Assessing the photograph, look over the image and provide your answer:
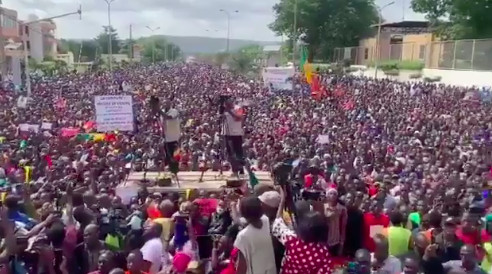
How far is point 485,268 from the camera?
574 cm

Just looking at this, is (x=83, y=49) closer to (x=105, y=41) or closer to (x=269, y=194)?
(x=105, y=41)

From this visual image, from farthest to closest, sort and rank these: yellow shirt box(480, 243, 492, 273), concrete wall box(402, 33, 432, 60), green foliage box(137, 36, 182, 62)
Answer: green foliage box(137, 36, 182, 62)
concrete wall box(402, 33, 432, 60)
yellow shirt box(480, 243, 492, 273)

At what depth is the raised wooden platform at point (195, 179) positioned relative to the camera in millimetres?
10078

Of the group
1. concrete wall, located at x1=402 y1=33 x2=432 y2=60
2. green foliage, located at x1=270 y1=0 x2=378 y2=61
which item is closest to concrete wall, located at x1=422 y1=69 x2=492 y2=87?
concrete wall, located at x1=402 y1=33 x2=432 y2=60

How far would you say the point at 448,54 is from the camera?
1262 inches

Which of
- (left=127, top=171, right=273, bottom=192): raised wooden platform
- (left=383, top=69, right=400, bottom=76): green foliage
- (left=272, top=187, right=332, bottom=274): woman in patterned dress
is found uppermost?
(left=272, top=187, right=332, bottom=274): woman in patterned dress

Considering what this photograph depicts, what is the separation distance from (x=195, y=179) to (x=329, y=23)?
46973 mm

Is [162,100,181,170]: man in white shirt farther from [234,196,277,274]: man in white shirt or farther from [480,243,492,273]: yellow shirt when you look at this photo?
[234,196,277,274]: man in white shirt

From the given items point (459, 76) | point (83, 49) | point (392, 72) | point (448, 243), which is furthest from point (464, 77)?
point (83, 49)

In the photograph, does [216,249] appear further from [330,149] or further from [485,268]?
[330,149]

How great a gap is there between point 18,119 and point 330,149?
8336 mm

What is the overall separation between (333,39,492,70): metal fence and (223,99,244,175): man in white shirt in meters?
19.2

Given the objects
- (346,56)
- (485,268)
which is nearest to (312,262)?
(485,268)

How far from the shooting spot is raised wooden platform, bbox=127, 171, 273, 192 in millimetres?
10078
